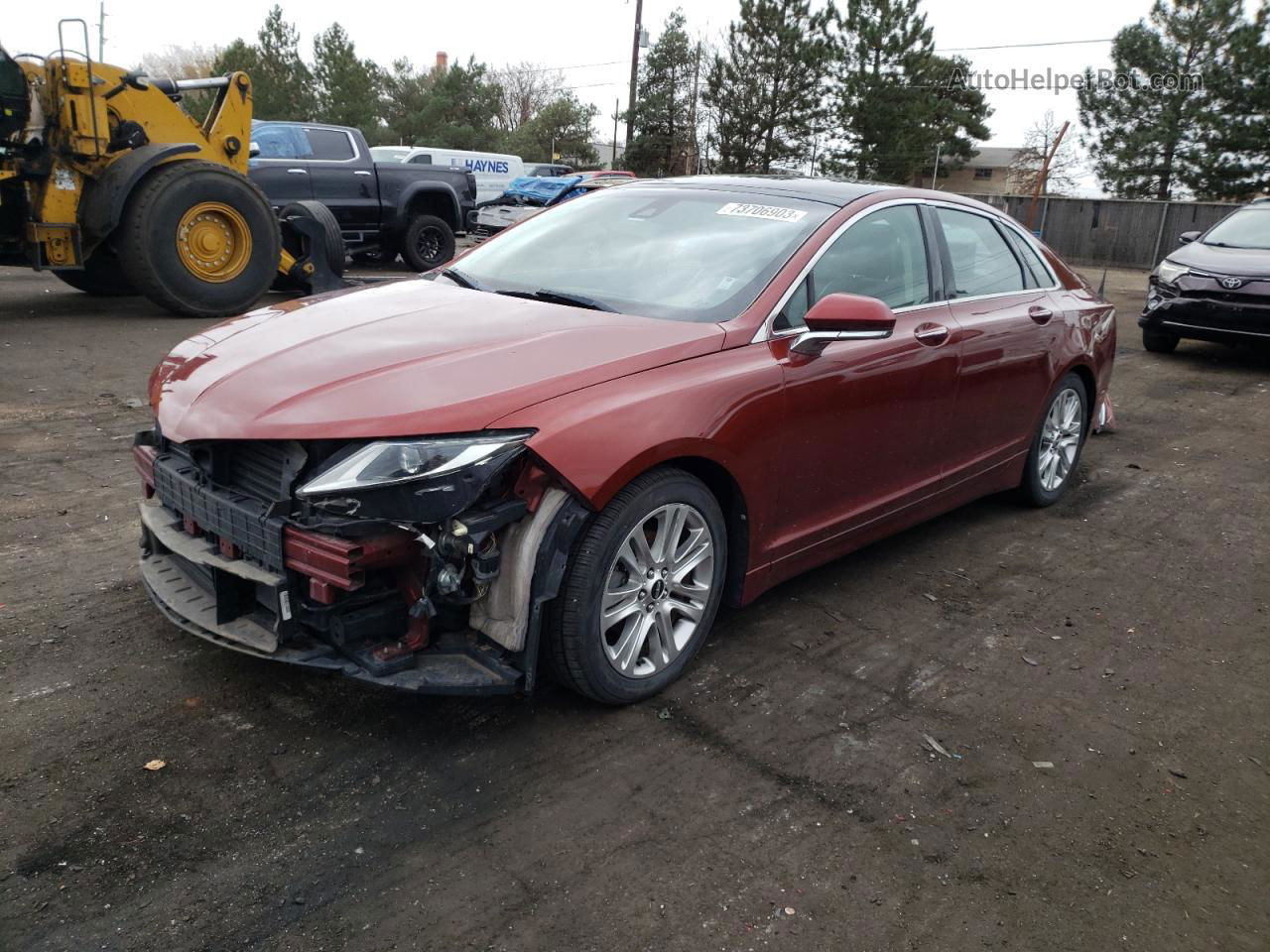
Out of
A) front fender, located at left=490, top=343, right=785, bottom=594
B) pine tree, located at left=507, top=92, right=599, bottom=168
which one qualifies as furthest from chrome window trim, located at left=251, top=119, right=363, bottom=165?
pine tree, located at left=507, top=92, right=599, bottom=168

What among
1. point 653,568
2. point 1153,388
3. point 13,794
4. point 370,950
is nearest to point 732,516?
point 653,568

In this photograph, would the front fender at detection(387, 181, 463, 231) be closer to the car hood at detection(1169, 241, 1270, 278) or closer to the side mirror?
the car hood at detection(1169, 241, 1270, 278)

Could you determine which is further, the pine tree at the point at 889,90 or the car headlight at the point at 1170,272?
the pine tree at the point at 889,90

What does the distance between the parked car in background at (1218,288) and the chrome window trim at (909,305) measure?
19.2 feet

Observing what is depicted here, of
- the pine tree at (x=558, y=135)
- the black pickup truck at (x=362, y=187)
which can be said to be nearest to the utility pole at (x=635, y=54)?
the pine tree at (x=558, y=135)

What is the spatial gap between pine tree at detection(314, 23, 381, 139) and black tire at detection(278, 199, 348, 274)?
131 ft

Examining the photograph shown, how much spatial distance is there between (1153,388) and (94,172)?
32.9ft

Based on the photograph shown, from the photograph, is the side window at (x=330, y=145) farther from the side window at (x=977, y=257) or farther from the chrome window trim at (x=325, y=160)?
the side window at (x=977, y=257)

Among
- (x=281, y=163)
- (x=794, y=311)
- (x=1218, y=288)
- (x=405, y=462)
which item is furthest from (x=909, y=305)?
(x=281, y=163)

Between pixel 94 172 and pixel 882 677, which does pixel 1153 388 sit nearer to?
pixel 882 677

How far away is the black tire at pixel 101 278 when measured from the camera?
34.0 feet

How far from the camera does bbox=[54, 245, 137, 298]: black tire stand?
10.4 meters

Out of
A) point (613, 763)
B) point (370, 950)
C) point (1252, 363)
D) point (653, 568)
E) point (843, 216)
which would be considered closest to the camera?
point (370, 950)

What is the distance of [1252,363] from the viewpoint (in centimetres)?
1102
